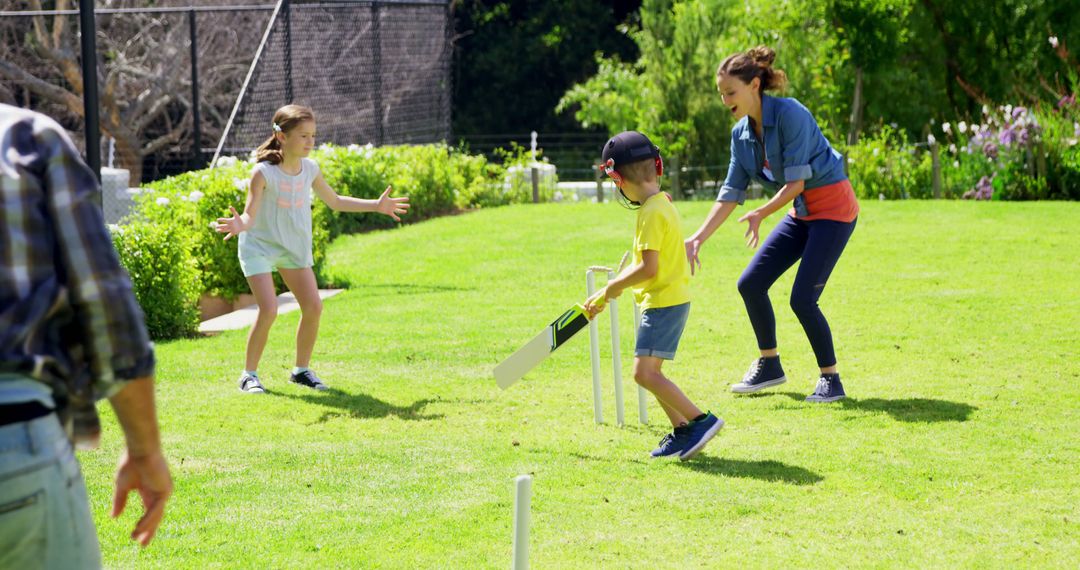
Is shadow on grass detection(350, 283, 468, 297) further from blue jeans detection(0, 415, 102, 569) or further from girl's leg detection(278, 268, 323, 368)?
blue jeans detection(0, 415, 102, 569)

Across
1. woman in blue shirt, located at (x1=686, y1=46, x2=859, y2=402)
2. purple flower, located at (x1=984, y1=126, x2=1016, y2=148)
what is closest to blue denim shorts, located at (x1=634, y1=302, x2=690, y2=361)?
woman in blue shirt, located at (x1=686, y1=46, x2=859, y2=402)

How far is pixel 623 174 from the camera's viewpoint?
561 cm

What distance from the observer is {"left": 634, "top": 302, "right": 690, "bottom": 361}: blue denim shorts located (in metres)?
5.69

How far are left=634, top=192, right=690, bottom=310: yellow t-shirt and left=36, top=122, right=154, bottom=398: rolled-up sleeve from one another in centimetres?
347

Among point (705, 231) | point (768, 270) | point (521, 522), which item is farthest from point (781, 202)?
point (521, 522)

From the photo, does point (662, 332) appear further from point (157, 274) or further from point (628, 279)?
point (157, 274)

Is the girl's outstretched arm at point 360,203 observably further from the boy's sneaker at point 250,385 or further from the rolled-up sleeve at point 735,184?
the rolled-up sleeve at point 735,184

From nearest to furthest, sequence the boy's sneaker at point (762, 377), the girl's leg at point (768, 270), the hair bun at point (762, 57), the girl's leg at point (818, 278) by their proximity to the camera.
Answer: the hair bun at point (762, 57) < the girl's leg at point (818, 278) < the girl's leg at point (768, 270) < the boy's sneaker at point (762, 377)

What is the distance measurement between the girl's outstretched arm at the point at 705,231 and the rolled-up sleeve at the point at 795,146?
0.35 metres

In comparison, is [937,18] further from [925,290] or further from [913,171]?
[925,290]

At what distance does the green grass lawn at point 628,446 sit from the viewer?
4578 mm

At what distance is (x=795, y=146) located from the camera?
21.9ft

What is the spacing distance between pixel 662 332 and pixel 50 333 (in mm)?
3760

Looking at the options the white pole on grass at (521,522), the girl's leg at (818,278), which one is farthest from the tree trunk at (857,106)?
the white pole on grass at (521,522)
